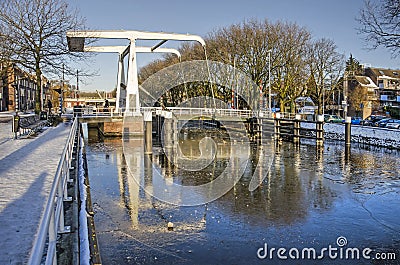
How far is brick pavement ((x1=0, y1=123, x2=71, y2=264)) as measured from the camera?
4.66 metres

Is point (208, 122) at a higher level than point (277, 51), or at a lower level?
lower

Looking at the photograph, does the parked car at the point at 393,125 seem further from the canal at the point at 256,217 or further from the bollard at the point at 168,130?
the canal at the point at 256,217

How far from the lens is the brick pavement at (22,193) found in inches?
184

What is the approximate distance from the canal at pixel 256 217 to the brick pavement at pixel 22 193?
1.25 m

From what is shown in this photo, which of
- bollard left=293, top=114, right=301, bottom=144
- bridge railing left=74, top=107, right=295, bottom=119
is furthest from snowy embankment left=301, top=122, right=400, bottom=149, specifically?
bridge railing left=74, top=107, right=295, bottom=119

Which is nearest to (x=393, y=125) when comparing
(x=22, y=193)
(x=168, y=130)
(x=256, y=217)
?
(x=168, y=130)

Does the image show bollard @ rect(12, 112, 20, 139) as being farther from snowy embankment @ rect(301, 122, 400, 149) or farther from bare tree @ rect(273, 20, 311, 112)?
bare tree @ rect(273, 20, 311, 112)

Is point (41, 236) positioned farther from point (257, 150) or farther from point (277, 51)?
point (277, 51)

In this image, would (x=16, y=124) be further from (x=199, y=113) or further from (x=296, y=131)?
(x=199, y=113)

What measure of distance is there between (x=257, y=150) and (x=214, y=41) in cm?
2019

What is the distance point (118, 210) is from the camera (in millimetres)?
8820

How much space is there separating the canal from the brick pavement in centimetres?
125

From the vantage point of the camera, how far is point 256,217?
8.23 meters

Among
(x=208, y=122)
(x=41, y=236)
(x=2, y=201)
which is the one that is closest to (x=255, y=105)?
(x=208, y=122)
